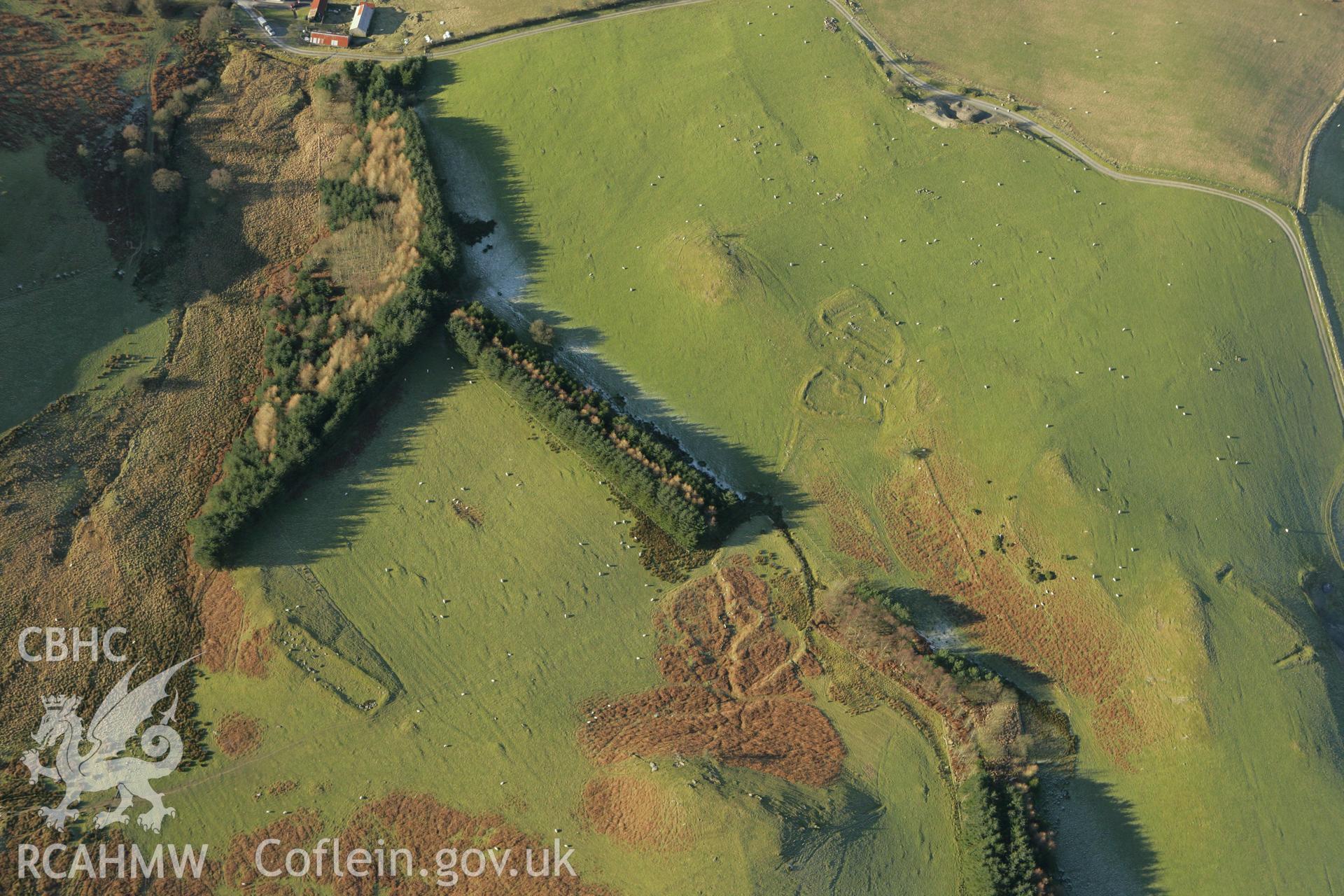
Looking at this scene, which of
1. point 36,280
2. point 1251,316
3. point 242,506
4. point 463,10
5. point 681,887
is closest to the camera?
point 681,887

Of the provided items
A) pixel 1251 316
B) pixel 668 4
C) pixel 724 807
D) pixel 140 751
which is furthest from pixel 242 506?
pixel 1251 316

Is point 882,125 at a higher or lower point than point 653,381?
higher

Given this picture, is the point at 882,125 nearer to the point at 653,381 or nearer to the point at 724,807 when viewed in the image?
the point at 653,381

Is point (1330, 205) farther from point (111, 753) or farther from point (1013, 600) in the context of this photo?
point (111, 753)

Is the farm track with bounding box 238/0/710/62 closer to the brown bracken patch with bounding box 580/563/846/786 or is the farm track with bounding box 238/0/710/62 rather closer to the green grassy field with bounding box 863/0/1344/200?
the green grassy field with bounding box 863/0/1344/200

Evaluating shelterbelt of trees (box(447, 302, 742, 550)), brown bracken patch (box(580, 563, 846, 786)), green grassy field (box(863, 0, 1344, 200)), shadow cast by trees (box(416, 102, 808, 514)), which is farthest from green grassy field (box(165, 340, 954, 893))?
green grassy field (box(863, 0, 1344, 200))

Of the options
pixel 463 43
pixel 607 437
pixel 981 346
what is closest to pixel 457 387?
pixel 607 437
